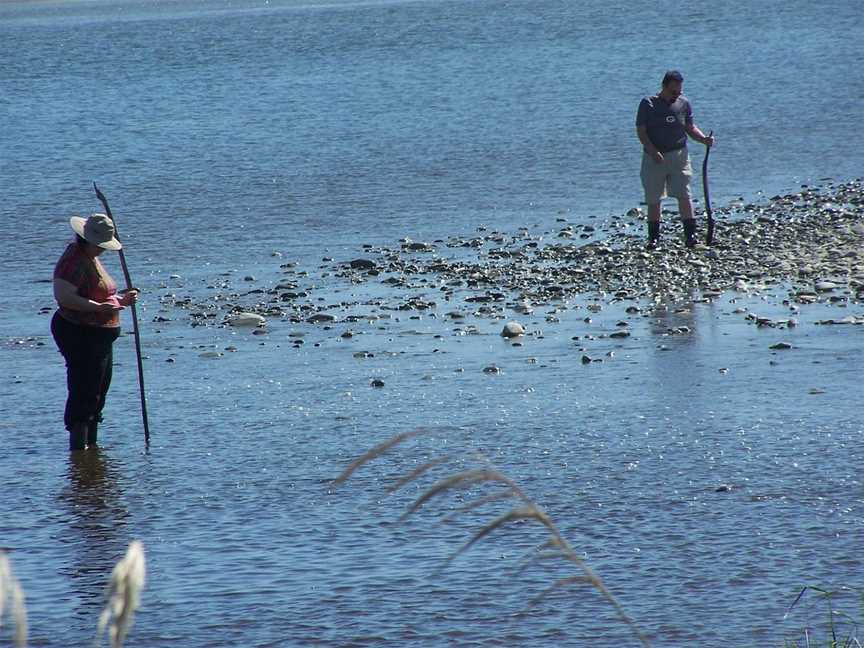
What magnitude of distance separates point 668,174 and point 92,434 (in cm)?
744

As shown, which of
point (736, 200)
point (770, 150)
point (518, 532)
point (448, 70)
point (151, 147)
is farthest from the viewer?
point (448, 70)

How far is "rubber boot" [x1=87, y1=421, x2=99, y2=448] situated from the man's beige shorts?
7.31 meters

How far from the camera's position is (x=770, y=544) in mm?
7293

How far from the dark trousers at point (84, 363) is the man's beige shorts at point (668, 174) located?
23.9ft

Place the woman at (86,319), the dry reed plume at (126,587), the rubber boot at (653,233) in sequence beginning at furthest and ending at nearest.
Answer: the rubber boot at (653,233)
the woman at (86,319)
the dry reed plume at (126,587)

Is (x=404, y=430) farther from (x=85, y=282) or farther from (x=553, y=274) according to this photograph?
(x=553, y=274)

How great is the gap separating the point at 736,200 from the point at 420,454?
10.8 metres

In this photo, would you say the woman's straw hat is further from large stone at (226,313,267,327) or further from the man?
the man

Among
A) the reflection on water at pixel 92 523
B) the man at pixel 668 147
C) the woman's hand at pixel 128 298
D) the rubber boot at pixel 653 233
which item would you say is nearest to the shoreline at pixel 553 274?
the rubber boot at pixel 653 233

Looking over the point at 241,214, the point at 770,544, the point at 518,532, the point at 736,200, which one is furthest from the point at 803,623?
the point at 241,214

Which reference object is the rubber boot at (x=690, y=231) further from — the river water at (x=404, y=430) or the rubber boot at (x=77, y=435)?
the rubber boot at (x=77, y=435)

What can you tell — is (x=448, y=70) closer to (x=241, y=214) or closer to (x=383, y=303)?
(x=241, y=214)

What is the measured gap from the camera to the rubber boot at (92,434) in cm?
970

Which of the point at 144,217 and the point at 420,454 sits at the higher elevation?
the point at 144,217
